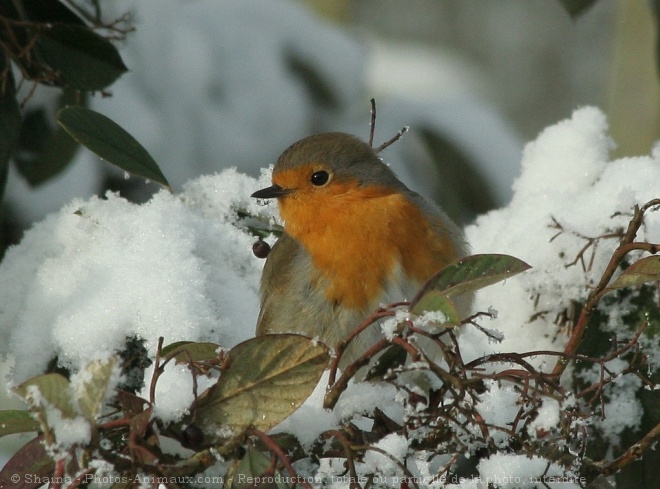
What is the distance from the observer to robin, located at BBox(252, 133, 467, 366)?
6.98 feet

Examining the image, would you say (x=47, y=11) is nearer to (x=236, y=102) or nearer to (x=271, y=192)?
(x=271, y=192)

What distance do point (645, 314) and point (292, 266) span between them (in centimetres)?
85

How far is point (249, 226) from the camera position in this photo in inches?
90.7

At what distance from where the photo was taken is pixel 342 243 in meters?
2.23

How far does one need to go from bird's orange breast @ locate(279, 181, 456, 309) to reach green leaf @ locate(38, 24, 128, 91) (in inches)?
23.8

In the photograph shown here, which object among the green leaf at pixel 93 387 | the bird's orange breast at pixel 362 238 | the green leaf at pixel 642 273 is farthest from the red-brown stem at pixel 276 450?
the bird's orange breast at pixel 362 238

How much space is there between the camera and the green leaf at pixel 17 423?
1225mm

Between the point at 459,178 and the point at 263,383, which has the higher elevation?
the point at 459,178

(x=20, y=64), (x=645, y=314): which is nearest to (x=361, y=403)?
(x=645, y=314)

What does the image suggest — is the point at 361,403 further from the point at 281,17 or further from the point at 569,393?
the point at 281,17

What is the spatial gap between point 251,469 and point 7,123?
3.89 feet

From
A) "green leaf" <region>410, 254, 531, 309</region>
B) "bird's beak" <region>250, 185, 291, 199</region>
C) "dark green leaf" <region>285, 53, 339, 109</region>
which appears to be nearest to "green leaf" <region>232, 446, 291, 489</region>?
"green leaf" <region>410, 254, 531, 309</region>

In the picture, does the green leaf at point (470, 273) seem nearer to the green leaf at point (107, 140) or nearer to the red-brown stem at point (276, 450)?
the red-brown stem at point (276, 450)

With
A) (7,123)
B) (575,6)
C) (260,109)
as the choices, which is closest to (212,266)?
(7,123)
